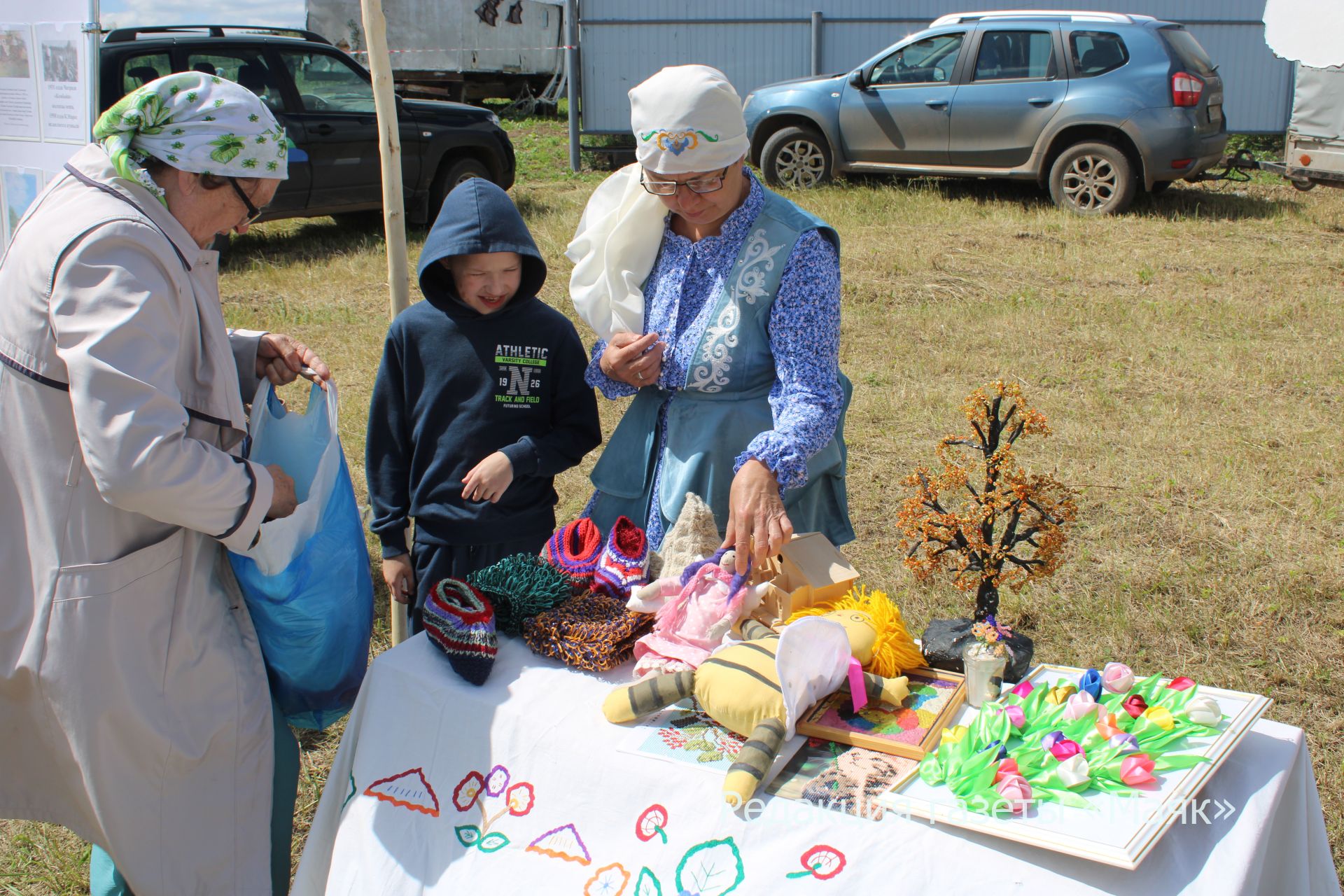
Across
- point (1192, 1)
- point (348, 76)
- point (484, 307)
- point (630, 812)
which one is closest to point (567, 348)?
point (484, 307)

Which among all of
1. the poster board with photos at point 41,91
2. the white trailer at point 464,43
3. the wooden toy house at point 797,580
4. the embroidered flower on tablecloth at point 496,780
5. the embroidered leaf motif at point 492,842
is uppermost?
the white trailer at point 464,43

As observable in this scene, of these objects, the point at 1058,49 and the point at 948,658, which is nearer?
the point at 948,658

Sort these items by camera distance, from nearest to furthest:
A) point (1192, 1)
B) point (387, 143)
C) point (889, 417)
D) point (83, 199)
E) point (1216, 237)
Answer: point (83, 199), point (387, 143), point (889, 417), point (1216, 237), point (1192, 1)

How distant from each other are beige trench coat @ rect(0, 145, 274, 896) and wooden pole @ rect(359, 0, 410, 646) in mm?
791

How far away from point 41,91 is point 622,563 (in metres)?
2.78

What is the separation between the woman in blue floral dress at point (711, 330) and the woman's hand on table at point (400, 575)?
0.48m

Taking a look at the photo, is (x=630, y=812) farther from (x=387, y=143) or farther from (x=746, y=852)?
(x=387, y=143)

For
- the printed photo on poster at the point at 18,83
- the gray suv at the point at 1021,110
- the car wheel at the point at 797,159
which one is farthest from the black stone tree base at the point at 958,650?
the car wheel at the point at 797,159

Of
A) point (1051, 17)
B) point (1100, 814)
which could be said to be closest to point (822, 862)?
point (1100, 814)

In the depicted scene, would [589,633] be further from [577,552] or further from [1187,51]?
[1187,51]

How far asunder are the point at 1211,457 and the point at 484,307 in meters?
3.86

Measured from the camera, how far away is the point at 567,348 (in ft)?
8.03

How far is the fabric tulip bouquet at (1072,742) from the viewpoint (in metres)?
1.48

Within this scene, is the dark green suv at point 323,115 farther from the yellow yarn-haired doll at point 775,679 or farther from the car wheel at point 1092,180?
the yellow yarn-haired doll at point 775,679
